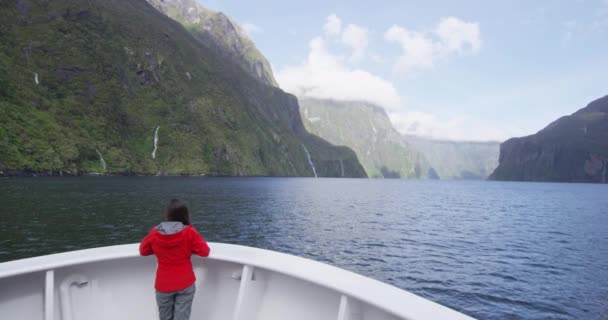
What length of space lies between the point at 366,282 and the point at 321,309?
881 millimetres

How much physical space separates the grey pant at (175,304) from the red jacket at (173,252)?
0.11 metres

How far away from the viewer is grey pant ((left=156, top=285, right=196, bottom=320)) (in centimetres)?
495

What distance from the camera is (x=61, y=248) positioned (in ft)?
73.9

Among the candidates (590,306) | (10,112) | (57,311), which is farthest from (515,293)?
(10,112)

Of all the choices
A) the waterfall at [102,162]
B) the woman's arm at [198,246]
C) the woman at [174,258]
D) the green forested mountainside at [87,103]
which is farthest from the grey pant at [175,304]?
the waterfall at [102,162]

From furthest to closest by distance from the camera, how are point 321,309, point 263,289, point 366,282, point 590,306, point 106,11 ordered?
point 106,11
point 590,306
point 263,289
point 321,309
point 366,282

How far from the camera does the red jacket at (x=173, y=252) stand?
488 cm

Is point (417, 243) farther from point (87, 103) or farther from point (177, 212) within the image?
point (87, 103)

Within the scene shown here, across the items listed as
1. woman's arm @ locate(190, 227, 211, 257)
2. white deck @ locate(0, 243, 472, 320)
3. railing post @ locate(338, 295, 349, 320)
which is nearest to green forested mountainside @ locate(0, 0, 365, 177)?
white deck @ locate(0, 243, 472, 320)

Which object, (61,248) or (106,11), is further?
(106,11)

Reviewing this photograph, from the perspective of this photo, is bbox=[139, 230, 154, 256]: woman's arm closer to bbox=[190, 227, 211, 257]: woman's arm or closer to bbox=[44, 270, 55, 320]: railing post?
bbox=[190, 227, 211, 257]: woman's arm

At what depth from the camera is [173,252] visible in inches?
193

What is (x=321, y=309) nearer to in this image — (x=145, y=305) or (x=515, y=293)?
(x=145, y=305)

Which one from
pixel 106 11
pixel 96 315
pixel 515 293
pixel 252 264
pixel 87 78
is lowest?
pixel 515 293
